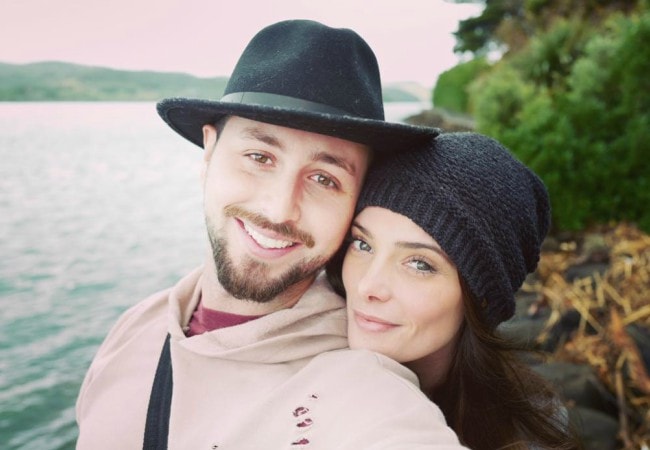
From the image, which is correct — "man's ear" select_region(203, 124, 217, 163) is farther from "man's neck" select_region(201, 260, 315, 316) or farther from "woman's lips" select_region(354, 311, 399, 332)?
"woman's lips" select_region(354, 311, 399, 332)

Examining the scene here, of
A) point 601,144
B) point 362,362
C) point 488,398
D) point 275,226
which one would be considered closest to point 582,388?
point 488,398

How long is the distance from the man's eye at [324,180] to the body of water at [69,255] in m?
3.44

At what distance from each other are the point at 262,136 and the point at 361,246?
0.53 meters

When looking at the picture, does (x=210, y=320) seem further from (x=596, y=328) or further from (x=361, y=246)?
(x=596, y=328)

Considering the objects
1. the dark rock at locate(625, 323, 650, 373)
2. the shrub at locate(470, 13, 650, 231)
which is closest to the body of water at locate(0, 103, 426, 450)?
the shrub at locate(470, 13, 650, 231)

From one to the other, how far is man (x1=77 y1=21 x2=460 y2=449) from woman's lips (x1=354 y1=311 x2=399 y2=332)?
93 mm

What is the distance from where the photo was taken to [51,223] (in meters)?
8.92

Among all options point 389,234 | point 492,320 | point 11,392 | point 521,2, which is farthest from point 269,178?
point 521,2

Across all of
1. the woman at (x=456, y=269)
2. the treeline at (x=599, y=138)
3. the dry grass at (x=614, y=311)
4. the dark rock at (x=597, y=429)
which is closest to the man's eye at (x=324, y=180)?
the woman at (x=456, y=269)

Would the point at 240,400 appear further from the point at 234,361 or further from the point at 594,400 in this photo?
the point at 594,400

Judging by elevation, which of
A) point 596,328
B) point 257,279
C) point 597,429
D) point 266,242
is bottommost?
point 597,429

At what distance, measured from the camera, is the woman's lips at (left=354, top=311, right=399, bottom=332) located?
5.67 feet

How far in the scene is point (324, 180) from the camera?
1759mm

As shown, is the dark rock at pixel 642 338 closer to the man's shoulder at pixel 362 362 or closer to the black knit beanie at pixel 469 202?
the black knit beanie at pixel 469 202
